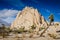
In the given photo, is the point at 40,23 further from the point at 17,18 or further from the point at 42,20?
the point at 17,18

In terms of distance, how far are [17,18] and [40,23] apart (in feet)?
35.3

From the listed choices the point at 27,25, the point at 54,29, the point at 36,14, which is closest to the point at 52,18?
the point at 54,29

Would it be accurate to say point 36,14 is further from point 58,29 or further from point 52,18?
point 52,18

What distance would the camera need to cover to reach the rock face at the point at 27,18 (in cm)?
7312

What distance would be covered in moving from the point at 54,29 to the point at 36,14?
39834 millimetres

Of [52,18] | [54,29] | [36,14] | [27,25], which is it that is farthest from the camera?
[36,14]

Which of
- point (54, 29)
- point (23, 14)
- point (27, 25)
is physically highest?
point (23, 14)

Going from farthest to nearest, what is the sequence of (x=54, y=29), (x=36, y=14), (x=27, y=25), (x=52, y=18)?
(x=36, y=14) < (x=27, y=25) < (x=54, y=29) < (x=52, y=18)

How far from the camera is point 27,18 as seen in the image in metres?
74.2

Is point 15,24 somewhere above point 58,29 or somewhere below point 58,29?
above

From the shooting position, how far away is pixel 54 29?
120 feet

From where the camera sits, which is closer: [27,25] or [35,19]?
[27,25]

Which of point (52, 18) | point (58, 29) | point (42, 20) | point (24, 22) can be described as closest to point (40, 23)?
point (42, 20)

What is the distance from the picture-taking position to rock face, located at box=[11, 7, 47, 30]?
7312cm
